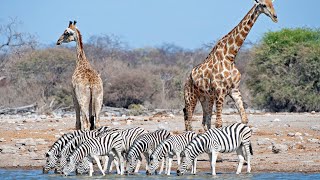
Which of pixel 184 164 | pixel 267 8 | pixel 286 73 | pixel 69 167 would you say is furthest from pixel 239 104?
pixel 286 73

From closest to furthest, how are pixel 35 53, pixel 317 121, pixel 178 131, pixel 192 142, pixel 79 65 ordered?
pixel 192 142 → pixel 79 65 → pixel 178 131 → pixel 317 121 → pixel 35 53

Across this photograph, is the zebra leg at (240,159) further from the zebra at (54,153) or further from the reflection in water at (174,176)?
the zebra at (54,153)

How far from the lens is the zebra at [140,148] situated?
44.6 ft

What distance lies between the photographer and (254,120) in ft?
73.1

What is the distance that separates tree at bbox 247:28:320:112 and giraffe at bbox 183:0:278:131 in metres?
14.1

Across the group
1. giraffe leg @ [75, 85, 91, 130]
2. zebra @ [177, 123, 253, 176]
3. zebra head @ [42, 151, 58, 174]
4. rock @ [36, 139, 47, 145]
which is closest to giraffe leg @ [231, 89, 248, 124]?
zebra @ [177, 123, 253, 176]

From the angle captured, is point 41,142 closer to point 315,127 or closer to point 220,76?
point 220,76

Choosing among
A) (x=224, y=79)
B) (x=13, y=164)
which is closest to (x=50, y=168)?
(x=13, y=164)

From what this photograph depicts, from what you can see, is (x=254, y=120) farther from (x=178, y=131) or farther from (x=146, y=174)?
(x=146, y=174)

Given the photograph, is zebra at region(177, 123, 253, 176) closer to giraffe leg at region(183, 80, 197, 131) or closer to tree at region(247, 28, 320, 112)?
giraffe leg at region(183, 80, 197, 131)

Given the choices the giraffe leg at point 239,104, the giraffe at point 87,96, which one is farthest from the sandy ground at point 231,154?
the giraffe at point 87,96

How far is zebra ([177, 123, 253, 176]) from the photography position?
1325 centimetres

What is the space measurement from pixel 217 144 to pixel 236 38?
228 centimetres

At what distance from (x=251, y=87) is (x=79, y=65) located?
1630cm
